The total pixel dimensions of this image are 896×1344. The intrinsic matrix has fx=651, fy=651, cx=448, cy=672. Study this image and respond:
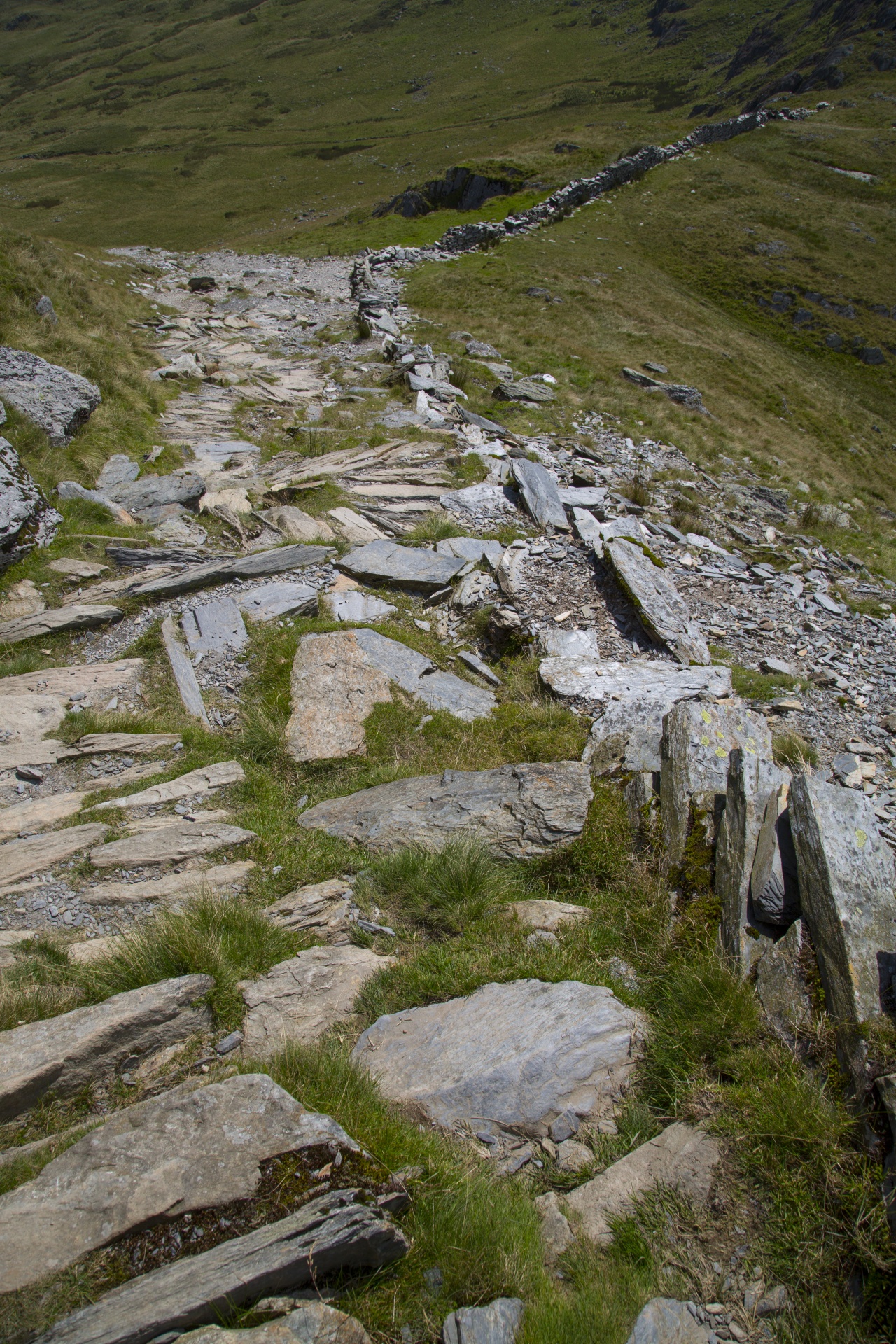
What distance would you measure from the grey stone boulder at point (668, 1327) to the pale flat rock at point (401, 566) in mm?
8924

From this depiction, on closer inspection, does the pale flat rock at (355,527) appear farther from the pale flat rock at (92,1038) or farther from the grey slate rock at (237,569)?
the pale flat rock at (92,1038)

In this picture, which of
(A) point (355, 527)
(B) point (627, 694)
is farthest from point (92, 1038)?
(A) point (355, 527)

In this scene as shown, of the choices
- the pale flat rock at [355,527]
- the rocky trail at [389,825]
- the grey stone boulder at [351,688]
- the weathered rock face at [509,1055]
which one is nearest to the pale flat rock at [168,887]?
the rocky trail at [389,825]

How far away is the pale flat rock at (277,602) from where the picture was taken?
379 inches

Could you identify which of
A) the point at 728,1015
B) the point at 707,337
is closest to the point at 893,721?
the point at 728,1015

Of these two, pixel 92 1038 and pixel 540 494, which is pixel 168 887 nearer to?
pixel 92 1038

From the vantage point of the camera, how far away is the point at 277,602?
9.81 meters

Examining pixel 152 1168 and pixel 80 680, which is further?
pixel 80 680

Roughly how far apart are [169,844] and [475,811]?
2889mm

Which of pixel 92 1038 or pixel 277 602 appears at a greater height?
pixel 277 602

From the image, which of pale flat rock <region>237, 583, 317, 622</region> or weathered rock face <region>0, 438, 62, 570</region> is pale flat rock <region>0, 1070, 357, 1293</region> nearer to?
pale flat rock <region>237, 583, 317, 622</region>

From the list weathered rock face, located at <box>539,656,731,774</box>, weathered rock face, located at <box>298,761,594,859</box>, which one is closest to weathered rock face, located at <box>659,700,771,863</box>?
weathered rock face, located at <box>539,656,731,774</box>

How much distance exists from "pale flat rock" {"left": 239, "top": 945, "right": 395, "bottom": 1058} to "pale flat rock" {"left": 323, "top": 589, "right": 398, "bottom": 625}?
5406 millimetres

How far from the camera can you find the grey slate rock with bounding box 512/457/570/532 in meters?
12.6
